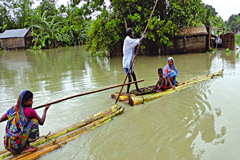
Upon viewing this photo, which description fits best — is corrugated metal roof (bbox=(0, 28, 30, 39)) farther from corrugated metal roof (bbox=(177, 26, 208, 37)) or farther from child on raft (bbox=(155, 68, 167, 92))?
child on raft (bbox=(155, 68, 167, 92))

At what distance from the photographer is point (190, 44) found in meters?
14.2

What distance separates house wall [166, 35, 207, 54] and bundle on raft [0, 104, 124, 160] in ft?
36.9

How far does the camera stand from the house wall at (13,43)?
A: 3130 centimetres

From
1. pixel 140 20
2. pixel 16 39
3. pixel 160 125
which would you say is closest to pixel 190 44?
pixel 140 20

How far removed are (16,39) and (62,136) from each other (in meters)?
32.5

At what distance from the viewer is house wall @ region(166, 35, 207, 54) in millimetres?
14055

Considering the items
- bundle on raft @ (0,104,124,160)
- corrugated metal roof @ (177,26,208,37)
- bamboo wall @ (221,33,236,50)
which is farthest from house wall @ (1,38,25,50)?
bundle on raft @ (0,104,124,160)

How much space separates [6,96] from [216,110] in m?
5.95

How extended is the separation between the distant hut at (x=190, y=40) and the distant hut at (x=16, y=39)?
24733 millimetres

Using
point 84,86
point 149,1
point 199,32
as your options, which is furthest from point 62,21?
point 84,86

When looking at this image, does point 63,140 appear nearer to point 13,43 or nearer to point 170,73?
point 170,73

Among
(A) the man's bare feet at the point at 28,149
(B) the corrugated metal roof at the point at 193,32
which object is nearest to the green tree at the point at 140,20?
(B) the corrugated metal roof at the point at 193,32

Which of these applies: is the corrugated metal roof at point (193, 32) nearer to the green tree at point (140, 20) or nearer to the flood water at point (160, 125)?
the green tree at point (140, 20)

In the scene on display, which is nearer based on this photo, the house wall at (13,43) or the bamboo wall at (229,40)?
the bamboo wall at (229,40)
